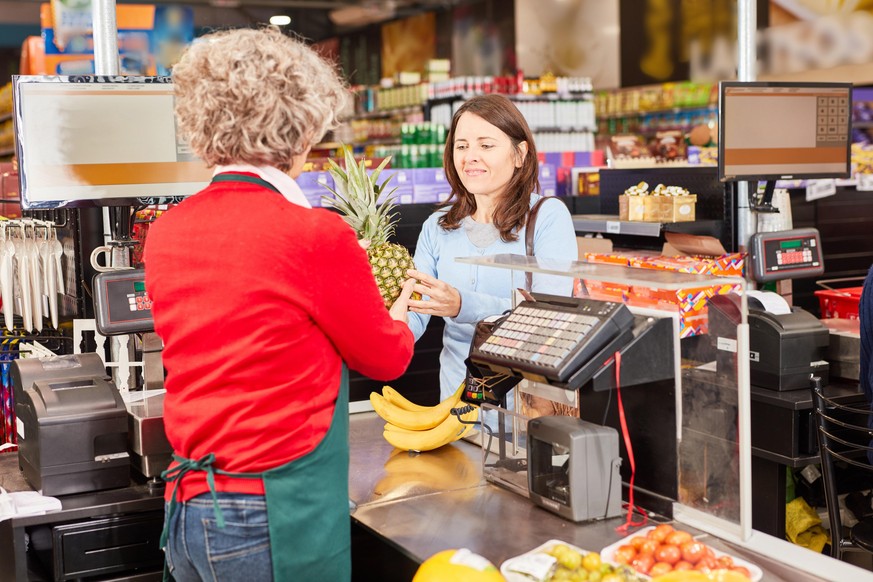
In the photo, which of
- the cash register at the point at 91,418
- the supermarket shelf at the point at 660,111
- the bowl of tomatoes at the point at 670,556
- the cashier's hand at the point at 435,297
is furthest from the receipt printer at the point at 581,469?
the supermarket shelf at the point at 660,111

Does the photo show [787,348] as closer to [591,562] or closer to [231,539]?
[591,562]

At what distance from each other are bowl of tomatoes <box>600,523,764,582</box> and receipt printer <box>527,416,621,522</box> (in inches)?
6.5

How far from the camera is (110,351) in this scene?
3129mm

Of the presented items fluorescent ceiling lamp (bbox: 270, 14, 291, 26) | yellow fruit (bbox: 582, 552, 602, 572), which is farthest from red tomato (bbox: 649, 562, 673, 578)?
fluorescent ceiling lamp (bbox: 270, 14, 291, 26)

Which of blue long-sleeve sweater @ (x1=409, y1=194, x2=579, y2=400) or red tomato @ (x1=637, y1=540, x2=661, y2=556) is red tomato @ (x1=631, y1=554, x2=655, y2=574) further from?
blue long-sleeve sweater @ (x1=409, y1=194, x2=579, y2=400)

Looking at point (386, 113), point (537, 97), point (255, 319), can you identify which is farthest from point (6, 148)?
point (255, 319)

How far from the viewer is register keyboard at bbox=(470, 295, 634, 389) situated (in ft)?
6.36

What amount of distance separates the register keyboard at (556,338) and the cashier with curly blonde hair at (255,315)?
0.35 metres

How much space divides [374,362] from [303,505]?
0.30m

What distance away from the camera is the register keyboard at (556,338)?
6.36ft

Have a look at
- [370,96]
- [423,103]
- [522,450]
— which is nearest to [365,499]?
[522,450]

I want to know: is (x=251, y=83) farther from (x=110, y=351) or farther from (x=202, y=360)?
(x=110, y=351)

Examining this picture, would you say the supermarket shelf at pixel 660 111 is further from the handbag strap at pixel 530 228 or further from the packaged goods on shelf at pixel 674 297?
the packaged goods on shelf at pixel 674 297

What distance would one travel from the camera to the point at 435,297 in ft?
8.98
